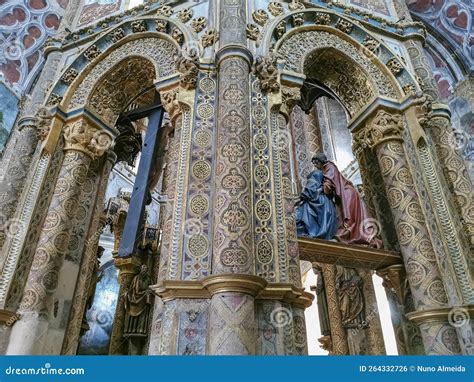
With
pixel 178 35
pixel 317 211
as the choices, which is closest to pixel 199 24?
pixel 178 35

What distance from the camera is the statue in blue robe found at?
6.10 meters

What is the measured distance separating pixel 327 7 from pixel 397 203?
157 inches

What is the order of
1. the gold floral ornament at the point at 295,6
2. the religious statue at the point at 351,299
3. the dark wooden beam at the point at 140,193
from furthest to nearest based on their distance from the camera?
the religious statue at the point at 351,299, the gold floral ornament at the point at 295,6, the dark wooden beam at the point at 140,193

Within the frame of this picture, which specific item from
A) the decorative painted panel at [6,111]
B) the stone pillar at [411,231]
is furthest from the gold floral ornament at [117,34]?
the decorative painted panel at [6,111]

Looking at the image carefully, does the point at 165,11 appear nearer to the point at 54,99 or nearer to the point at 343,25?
the point at 54,99

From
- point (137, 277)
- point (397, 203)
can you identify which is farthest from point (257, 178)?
point (137, 277)

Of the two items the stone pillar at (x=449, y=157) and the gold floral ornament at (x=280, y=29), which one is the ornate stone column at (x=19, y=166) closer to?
the gold floral ornament at (x=280, y=29)

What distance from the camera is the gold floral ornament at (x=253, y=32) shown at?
6.27m

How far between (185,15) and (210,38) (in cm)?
113

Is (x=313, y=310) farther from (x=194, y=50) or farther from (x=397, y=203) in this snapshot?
(x=194, y=50)

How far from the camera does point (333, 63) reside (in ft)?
24.0

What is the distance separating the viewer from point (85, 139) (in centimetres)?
663

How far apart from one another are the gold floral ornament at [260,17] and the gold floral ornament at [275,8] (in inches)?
8.5

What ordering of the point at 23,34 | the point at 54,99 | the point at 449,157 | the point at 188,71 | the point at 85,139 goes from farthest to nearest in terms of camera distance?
the point at 23,34, the point at 54,99, the point at 85,139, the point at 449,157, the point at 188,71
